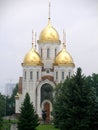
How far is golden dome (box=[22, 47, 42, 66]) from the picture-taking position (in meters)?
71.1

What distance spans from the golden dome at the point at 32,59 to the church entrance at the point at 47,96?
322cm

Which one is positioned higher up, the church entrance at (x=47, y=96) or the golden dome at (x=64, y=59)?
the golden dome at (x=64, y=59)

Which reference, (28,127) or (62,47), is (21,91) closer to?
(62,47)

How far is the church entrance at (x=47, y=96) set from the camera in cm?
6931

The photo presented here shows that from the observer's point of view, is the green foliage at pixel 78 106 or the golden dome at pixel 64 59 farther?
the golden dome at pixel 64 59

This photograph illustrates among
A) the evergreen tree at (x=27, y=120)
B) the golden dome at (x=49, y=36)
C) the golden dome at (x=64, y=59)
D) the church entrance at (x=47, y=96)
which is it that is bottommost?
the evergreen tree at (x=27, y=120)

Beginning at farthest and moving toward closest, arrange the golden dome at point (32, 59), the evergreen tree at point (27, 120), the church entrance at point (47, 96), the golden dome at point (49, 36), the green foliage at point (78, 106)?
1. the golden dome at point (49, 36)
2. the golden dome at point (32, 59)
3. the church entrance at point (47, 96)
4. the evergreen tree at point (27, 120)
5. the green foliage at point (78, 106)

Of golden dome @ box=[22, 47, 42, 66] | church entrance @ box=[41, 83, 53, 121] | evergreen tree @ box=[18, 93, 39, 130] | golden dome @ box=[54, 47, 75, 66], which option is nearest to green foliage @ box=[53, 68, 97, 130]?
evergreen tree @ box=[18, 93, 39, 130]

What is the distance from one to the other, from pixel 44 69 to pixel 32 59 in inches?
83.5

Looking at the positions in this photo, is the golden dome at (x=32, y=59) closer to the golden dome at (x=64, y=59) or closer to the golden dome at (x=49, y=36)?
the golden dome at (x=49, y=36)

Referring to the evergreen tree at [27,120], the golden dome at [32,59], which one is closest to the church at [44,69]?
the golden dome at [32,59]

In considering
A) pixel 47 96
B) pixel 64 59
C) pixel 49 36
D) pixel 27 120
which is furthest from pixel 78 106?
pixel 49 36

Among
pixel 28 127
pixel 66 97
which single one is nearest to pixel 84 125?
pixel 66 97

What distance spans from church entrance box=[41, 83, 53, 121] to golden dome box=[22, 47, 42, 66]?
3221 mm
